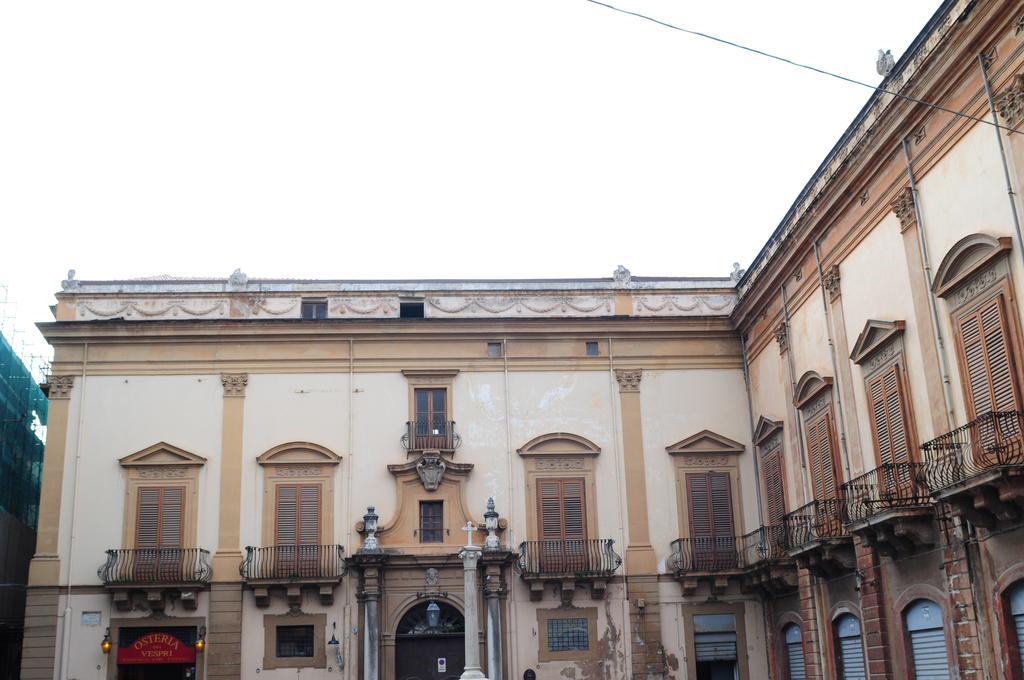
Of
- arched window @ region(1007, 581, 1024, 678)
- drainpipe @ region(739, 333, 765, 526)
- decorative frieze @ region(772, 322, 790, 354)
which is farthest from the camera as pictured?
drainpipe @ region(739, 333, 765, 526)

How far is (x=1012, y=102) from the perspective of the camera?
14375 millimetres

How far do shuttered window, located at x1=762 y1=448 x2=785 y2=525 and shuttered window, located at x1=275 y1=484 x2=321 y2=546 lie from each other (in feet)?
33.4

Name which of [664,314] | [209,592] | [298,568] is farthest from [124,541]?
[664,314]

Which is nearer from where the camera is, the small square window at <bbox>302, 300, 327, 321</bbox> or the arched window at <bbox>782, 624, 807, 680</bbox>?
the arched window at <bbox>782, 624, 807, 680</bbox>

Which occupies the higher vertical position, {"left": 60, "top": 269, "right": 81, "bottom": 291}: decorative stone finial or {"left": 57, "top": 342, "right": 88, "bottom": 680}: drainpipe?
{"left": 60, "top": 269, "right": 81, "bottom": 291}: decorative stone finial

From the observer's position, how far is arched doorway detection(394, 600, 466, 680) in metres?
23.8

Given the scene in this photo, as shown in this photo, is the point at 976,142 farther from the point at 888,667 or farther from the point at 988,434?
the point at 888,667

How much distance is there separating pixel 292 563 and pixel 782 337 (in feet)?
38.5

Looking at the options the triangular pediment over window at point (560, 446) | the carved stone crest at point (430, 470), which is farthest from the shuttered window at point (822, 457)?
the carved stone crest at point (430, 470)

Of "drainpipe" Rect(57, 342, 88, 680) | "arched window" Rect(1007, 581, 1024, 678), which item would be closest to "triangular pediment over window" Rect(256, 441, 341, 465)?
"drainpipe" Rect(57, 342, 88, 680)

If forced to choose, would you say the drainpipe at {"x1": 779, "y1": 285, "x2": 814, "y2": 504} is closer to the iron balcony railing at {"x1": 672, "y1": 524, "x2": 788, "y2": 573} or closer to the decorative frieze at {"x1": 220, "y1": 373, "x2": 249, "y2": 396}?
the iron balcony railing at {"x1": 672, "y1": 524, "x2": 788, "y2": 573}

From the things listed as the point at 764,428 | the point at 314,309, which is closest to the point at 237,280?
the point at 314,309

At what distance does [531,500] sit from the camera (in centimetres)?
2502

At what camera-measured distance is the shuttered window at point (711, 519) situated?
81.0 feet
